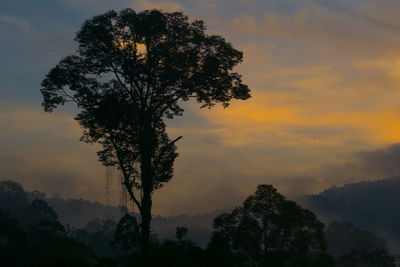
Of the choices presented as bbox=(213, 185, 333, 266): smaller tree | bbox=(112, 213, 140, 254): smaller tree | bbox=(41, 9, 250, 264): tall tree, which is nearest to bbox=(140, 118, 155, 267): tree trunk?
bbox=(41, 9, 250, 264): tall tree

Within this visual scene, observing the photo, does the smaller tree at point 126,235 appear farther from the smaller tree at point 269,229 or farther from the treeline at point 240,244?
the smaller tree at point 269,229

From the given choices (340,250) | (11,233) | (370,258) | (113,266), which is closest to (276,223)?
(113,266)

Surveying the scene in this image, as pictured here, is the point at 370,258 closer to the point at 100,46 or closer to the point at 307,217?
the point at 307,217

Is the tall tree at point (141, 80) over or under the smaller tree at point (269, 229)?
over

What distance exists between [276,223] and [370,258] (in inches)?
2650

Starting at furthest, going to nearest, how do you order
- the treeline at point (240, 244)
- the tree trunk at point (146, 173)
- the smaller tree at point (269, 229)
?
the smaller tree at point (269, 229) < the treeline at point (240, 244) < the tree trunk at point (146, 173)

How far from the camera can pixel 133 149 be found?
3056 centimetres

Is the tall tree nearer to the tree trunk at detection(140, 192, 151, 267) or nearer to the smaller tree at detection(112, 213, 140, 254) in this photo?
the tree trunk at detection(140, 192, 151, 267)

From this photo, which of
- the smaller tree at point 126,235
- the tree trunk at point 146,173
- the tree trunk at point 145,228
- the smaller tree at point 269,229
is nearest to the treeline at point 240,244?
the smaller tree at point 269,229

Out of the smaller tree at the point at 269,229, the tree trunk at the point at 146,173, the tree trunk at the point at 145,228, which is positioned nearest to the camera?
the tree trunk at the point at 145,228

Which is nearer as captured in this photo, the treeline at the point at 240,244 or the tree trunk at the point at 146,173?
the tree trunk at the point at 146,173

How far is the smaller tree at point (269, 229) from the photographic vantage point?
5009cm

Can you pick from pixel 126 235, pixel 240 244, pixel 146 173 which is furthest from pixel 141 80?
pixel 126 235

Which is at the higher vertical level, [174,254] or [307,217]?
[307,217]
